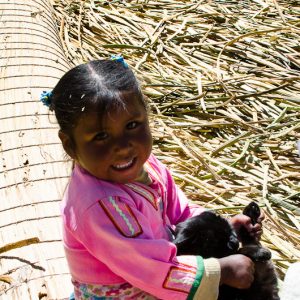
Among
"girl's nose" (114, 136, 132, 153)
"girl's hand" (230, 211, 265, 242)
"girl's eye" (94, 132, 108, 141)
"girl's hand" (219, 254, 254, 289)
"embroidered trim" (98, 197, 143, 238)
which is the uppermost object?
"girl's eye" (94, 132, 108, 141)

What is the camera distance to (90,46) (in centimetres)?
397

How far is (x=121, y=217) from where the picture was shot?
5.34ft

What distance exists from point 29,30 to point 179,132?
56.0 inches

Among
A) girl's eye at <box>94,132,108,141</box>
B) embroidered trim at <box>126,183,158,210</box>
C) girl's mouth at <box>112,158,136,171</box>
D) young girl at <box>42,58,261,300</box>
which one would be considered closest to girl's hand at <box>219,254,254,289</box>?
young girl at <box>42,58,261,300</box>

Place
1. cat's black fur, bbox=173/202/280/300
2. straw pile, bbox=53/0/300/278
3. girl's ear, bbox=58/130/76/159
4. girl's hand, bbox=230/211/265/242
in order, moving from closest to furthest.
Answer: girl's ear, bbox=58/130/76/159
cat's black fur, bbox=173/202/280/300
girl's hand, bbox=230/211/265/242
straw pile, bbox=53/0/300/278

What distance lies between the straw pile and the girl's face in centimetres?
78

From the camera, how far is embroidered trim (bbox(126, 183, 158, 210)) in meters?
1.77

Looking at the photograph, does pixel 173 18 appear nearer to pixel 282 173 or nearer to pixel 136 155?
pixel 282 173

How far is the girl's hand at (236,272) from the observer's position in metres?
1.72

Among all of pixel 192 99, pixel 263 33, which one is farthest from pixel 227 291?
pixel 263 33

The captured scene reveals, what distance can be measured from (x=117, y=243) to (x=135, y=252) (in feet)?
0.16

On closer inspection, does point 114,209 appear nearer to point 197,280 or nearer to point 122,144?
point 122,144

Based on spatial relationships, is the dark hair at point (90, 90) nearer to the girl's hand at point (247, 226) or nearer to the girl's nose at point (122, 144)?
the girl's nose at point (122, 144)

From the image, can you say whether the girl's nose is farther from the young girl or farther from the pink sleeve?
the pink sleeve
